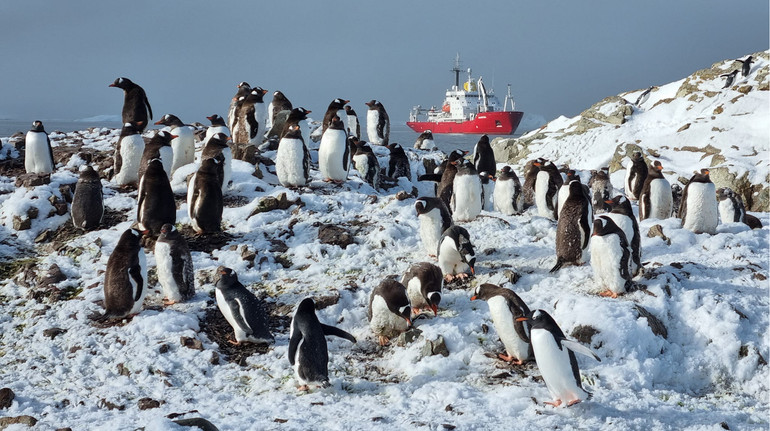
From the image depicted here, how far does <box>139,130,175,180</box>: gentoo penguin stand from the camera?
1178 cm

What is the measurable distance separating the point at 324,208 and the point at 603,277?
17.4 ft

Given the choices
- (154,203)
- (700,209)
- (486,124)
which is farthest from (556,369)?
(486,124)

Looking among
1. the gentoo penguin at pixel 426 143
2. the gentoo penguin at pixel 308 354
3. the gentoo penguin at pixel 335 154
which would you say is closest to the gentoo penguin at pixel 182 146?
the gentoo penguin at pixel 335 154

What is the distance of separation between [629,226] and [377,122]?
1312cm

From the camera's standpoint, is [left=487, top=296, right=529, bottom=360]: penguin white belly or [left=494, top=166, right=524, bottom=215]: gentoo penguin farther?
[left=494, top=166, right=524, bottom=215]: gentoo penguin

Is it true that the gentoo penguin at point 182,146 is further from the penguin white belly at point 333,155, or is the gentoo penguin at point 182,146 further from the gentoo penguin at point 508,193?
the gentoo penguin at point 508,193

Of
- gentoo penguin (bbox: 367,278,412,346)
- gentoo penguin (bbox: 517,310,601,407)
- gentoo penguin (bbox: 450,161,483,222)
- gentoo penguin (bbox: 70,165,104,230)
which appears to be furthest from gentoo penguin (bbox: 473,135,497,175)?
gentoo penguin (bbox: 517,310,601,407)

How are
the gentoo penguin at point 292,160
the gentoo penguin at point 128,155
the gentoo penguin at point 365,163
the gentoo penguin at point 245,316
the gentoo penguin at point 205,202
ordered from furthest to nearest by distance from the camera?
the gentoo penguin at point 365,163, the gentoo penguin at point 128,155, the gentoo penguin at point 292,160, the gentoo penguin at point 205,202, the gentoo penguin at point 245,316

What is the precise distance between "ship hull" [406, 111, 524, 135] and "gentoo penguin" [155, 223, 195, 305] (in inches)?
2775

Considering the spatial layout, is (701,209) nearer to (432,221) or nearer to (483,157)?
(432,221)

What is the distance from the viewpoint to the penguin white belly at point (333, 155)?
12562 millimetres

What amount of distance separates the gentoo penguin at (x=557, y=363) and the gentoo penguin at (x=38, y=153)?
1170 cm

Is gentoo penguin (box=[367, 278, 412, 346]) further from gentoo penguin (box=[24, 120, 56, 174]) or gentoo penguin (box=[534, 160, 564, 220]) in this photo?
gentoo penguin (box=[24, 120, 56, 174])

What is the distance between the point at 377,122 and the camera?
66.1ft
